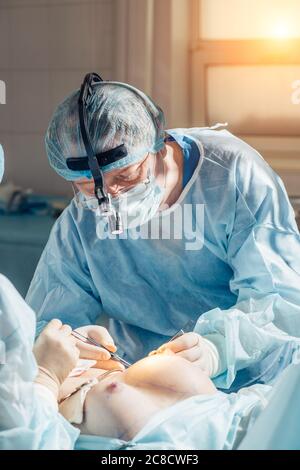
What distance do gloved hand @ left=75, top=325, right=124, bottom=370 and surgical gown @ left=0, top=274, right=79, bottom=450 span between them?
1.18 ft

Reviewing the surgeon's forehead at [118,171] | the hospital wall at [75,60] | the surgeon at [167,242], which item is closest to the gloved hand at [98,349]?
the surgeon at [167,242]

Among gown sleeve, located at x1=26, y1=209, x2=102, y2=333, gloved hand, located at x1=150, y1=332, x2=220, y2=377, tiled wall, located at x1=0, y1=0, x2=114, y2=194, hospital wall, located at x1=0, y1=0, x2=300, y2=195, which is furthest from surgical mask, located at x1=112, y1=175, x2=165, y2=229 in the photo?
tiled wall, located at x1=0, y1=0, x2=114, y2=194

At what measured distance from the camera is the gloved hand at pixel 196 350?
1.55 m

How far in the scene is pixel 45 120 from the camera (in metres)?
3.19

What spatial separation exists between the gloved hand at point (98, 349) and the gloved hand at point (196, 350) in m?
0.11

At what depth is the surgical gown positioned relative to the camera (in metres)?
1.22

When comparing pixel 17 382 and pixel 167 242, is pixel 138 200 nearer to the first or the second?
pixel 167 242

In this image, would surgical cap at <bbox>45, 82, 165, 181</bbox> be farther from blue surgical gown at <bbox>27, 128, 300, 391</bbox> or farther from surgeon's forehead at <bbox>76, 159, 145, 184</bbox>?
blue surgical gown at <bbox>27, 128, 300, 391</bbox>

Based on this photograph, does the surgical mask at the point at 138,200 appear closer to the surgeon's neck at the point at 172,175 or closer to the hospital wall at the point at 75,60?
the surgeon's neck at the point at 172,175

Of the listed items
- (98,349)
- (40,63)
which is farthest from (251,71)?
(98,349)

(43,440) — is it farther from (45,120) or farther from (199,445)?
(45,120)

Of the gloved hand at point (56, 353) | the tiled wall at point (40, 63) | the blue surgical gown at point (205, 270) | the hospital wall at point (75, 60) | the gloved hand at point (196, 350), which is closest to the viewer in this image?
the gloved hand at point (56, 353)

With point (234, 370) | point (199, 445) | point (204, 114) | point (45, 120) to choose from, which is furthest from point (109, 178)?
point (45, 120)
